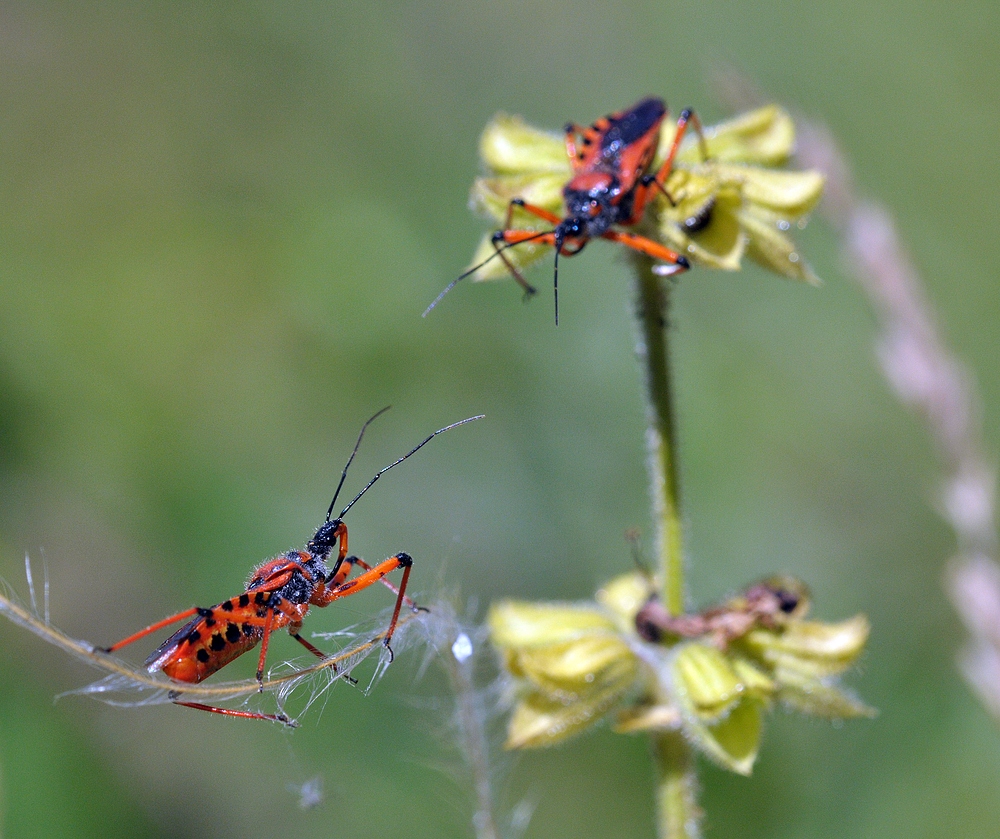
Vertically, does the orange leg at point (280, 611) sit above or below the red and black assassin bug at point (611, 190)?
below

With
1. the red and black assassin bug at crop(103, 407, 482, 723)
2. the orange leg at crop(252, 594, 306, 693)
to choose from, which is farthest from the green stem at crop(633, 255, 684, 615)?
the orange leg at crop(252, 594, 306, 693)

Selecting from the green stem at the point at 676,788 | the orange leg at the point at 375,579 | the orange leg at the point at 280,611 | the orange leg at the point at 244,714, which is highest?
the orange leg at the point at 375,579

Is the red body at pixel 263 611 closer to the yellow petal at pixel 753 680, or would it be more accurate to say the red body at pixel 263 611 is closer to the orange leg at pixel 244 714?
the orange leg at pixel 244 714

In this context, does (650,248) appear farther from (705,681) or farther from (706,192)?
(705,681)

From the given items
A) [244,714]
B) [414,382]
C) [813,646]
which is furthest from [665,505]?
[414,382]

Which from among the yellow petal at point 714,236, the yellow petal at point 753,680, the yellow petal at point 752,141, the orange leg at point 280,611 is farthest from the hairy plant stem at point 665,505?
the orange leg at point 280,611

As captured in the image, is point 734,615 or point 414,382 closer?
point 734,615

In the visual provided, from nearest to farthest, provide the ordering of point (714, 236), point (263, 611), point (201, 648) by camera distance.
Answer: point (201, 648) < point (263, 611) < point (714, 236)

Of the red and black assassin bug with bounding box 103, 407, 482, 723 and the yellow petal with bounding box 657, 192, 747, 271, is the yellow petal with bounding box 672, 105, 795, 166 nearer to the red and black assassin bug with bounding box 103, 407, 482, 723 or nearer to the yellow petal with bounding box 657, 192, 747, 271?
the yellow petal with bounding box 657, 192, 747, 271

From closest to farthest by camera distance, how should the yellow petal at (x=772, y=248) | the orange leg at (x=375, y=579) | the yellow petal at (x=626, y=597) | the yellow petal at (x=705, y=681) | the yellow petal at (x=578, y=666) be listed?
1. the orange leg at (x=375, y=579)
2. the yellow petal at (x=705, y=681)
3. the yellow petal at (x=578, y=666)
4. the yellow petal at (x=772, y=248)
5. the yellow petal at (x=626, y=597)
